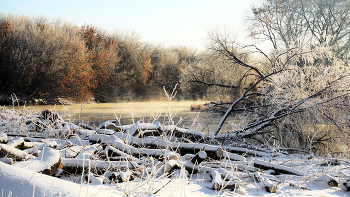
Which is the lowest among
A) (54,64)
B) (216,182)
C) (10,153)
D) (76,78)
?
(216,182)

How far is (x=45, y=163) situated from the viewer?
7.77ft

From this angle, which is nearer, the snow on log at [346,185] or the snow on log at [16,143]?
the snow on log at [346,185]

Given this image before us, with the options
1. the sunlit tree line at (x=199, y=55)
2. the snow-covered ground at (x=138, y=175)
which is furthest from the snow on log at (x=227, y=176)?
the sunlit tree line at (x=199, y=55)

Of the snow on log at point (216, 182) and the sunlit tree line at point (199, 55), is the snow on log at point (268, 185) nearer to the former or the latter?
the snow on log at point (216, 182)

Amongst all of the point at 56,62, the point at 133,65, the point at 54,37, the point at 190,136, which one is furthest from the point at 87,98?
the point at 190,136

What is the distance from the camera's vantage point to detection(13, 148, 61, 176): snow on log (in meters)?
2.29

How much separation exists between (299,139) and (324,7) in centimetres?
1297

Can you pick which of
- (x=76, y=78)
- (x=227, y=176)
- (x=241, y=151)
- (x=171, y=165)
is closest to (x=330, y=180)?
(x=227, y=176)

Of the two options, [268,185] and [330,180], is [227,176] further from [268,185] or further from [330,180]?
[330,180]

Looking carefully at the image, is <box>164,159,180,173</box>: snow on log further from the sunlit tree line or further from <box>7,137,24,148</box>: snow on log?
the sunlit tree line

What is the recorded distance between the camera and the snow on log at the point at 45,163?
2287 millimetres

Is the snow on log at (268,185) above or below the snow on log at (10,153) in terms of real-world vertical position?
below

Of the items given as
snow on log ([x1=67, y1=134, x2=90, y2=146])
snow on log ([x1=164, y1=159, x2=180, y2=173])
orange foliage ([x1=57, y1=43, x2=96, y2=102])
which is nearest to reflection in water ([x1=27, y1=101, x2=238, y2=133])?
snow on log ([x1=67, y1=134, x2=90, y2=146])

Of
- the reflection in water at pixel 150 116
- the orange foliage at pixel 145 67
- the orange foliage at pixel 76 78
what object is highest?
the orange foliage at pixel 145 67
